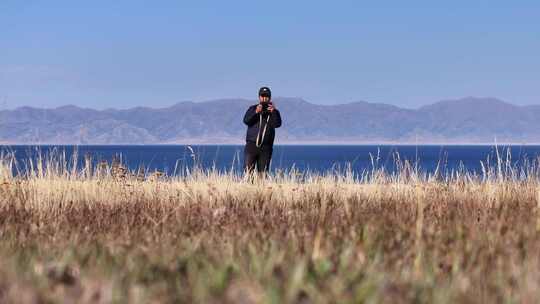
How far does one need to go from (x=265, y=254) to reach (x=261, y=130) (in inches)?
324

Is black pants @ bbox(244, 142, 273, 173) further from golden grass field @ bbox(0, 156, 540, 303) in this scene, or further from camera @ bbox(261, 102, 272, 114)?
golden grass field @ bbox(0, 156, 540, 303)

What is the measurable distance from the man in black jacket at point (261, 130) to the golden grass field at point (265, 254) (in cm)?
391

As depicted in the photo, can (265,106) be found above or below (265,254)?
above

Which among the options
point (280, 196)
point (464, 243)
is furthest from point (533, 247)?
point (280, 196)

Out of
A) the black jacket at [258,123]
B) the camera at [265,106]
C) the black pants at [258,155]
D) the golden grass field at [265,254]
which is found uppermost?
the camera at [265,106]

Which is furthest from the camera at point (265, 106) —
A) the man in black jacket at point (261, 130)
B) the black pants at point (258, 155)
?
the black pants at point (258, 155)

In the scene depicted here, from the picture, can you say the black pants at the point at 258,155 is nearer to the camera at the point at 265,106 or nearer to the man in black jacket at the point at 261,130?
the man in black jacket at the point at 261,130

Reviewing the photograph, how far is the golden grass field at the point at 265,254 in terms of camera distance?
3.40m

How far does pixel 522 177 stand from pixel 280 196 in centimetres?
438

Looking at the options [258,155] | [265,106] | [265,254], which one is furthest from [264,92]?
[265,254]

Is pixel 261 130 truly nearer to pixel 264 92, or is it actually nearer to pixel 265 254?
pixel 264 92

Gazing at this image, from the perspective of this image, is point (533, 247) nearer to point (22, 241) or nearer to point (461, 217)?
point (461, 217)

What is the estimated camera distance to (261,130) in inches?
514

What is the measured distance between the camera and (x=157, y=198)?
383 inches
